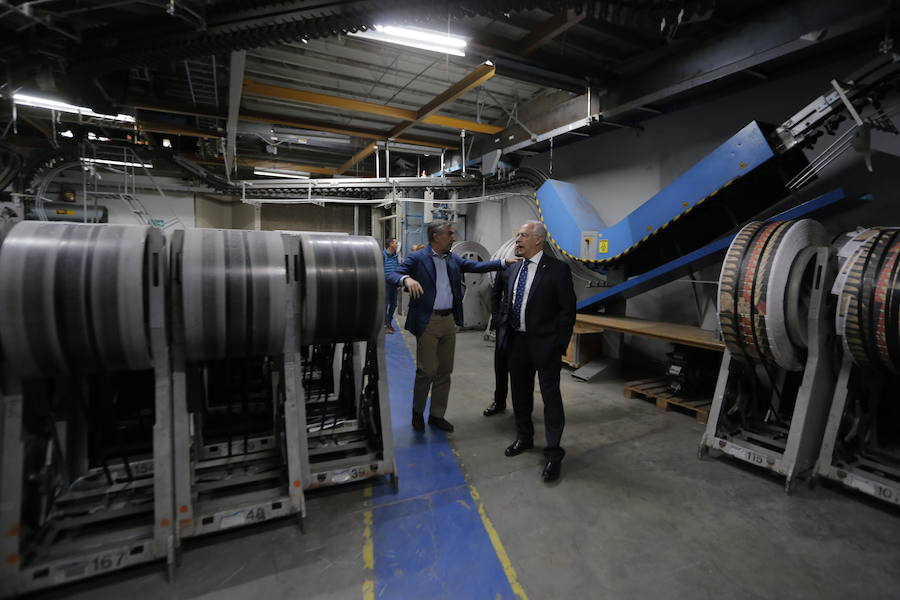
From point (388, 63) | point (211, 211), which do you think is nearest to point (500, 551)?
point (388, 63)

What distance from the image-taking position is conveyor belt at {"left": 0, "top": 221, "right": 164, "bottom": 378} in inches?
77.9

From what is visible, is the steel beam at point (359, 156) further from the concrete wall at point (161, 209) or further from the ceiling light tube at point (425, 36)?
the ceiling light tube at point (425, 36)

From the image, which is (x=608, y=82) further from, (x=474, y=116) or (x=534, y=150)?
(x=474, y=116)

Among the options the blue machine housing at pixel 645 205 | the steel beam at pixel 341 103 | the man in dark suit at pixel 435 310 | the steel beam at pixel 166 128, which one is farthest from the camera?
the steel beam at pixel 166 128

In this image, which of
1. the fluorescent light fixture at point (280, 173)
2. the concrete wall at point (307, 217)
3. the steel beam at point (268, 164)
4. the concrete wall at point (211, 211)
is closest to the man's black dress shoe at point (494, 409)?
the steel beam at point (268, 164)

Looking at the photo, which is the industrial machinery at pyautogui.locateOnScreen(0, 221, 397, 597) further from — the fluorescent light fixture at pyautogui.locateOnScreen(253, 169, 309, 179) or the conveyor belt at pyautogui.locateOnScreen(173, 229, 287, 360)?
the fluorescent light fixture at pyautogui.locateOnScreen(253, 169, 309, 179)

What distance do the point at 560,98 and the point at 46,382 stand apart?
680 cm

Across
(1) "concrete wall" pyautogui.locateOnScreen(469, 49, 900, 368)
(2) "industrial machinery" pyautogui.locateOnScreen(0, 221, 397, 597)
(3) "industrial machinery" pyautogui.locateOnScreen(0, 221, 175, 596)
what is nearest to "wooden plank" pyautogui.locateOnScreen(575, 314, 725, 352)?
(1) "concrete wall" pyautogui.locateOnScreen(469, 49, 900, 368)

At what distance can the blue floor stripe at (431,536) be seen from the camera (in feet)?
7.00

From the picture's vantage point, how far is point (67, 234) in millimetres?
2131

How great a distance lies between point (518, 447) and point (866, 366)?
98.0 inches

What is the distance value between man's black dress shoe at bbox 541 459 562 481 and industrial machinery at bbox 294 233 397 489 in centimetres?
110

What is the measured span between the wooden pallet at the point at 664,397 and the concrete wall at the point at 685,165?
86 centimetres

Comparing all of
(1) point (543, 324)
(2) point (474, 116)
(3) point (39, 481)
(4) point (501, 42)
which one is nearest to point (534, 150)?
(2) point (474, 116)
